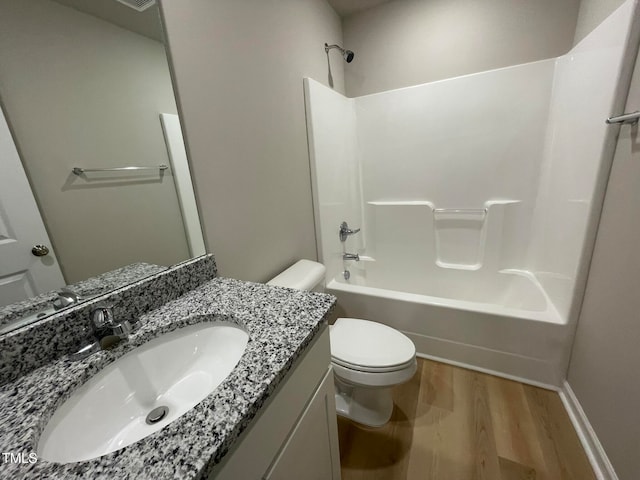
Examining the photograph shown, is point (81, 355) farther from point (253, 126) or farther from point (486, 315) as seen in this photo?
point (486, 315)

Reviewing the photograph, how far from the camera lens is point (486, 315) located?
148cm

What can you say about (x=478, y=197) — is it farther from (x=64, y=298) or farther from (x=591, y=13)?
(x=64, y=298)

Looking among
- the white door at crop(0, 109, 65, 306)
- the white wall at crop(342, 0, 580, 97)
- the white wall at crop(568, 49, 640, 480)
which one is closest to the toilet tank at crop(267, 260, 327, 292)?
the white door at crop(0, 109, 65, 306)

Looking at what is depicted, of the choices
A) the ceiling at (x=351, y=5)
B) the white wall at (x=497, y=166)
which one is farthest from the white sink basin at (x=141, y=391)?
the ceiling at (x=351, y=5)

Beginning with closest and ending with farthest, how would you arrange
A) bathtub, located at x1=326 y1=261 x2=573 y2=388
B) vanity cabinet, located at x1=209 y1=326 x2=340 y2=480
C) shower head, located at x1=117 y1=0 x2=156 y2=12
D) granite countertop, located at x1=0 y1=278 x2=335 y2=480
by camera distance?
granite countertop, located at x1=0 y1=278 x2=335 y2=480, vanity cabinet, located at x1=209 y1=326 x2=340 y2=480, shower head, located at x1=117 y1=0 x2=156 y2=12, bathtub, located at x1=326 y1=261 x2=573 y2=388

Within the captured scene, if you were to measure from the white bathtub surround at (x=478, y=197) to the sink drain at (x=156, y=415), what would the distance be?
129 cm

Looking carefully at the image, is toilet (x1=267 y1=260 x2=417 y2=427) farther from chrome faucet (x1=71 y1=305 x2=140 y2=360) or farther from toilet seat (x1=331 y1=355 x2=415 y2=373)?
chrome faucet (x1=71 y1=305 x2=140 y2=360)

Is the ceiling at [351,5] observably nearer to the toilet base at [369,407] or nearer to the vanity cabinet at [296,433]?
the vanity cabinet at [296,433]

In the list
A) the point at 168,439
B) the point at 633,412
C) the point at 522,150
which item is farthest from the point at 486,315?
the point at 168,439

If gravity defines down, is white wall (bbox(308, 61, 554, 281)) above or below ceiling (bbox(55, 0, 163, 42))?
below

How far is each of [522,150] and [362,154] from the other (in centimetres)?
112

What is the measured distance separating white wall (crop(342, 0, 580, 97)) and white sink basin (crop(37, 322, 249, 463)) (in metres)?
2.14

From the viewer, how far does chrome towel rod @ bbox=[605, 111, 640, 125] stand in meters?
0.95

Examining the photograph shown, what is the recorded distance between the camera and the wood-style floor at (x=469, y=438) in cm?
112
